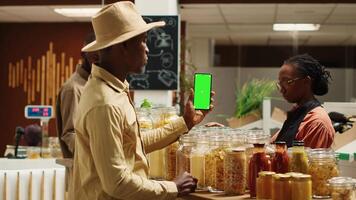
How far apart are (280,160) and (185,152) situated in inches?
17.3

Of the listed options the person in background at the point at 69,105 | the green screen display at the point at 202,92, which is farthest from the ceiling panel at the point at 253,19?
the green screen display at the point at 202,92

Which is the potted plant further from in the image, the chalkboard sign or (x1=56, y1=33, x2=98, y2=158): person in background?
(x1=56, y1=33, x2=98, y2=158): person in background

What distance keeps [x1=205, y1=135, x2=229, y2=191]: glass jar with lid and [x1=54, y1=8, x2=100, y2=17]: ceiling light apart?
5.14m

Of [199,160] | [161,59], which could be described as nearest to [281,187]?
[199,160]

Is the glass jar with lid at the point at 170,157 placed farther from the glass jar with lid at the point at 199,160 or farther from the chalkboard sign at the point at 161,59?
the chalkboard sign at the point at 161,59

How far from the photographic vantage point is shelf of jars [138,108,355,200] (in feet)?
6.82

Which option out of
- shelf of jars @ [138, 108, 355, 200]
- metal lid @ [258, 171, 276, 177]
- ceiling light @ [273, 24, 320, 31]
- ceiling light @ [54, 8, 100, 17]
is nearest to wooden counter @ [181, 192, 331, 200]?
shelf of jars @ [138, 108, 355, 200]

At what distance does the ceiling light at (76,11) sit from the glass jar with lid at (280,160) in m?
5.37

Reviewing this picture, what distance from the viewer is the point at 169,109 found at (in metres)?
2.84

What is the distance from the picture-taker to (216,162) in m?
2.42

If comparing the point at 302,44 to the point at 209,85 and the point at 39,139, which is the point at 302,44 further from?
the point at 209,85

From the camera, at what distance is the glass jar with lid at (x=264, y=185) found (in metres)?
2.14

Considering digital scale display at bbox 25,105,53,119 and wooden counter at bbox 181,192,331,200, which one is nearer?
wooden counter at bbox 181,192,331,200

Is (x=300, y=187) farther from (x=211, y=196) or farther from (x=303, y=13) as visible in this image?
(x=303, y=13)
